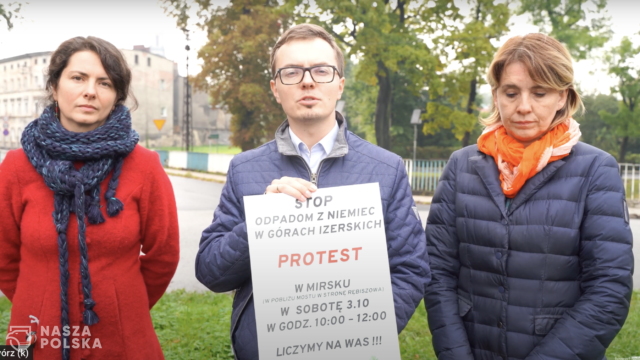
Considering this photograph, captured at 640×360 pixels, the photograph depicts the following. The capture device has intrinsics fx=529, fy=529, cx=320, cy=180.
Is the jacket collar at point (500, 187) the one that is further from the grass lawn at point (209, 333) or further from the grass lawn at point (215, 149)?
the grass lawn at point (215, 149)

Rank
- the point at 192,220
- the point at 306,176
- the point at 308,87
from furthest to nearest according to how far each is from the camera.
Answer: the point at 192,220 → the point at 306,176 → the point at 308,87

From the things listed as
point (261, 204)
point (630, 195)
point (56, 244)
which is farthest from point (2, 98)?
point (630, 195)

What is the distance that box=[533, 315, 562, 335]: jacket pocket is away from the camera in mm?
2215

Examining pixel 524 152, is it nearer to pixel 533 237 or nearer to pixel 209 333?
pixel 533 237

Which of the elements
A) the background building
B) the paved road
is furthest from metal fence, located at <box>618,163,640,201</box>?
the background building

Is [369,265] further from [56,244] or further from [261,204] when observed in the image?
[56,244]

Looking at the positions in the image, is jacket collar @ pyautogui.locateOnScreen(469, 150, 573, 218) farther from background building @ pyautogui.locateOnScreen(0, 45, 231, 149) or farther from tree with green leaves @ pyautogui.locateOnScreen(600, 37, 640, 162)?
tree with green leaves @ pyautogui.locateOnScreen(600, 37, 640, 162)

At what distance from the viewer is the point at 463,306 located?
2395 mm

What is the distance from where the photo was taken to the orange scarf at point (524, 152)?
2.25 metres

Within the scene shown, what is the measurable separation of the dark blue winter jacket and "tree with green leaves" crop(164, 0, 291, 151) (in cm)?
955

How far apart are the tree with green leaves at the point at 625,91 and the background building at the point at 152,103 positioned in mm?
17447

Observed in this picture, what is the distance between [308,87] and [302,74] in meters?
0.06

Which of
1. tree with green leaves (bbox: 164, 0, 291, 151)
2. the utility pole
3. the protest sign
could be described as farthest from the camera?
the utility pole

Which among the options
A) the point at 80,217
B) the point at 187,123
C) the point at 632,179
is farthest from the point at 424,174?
the point at 80,217
